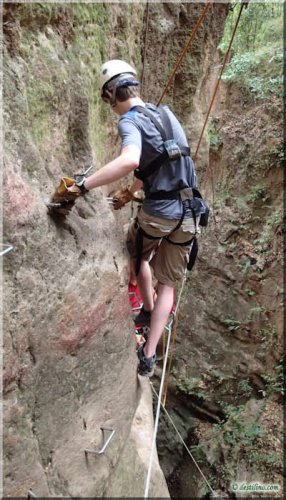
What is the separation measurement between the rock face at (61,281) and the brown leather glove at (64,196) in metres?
0.07

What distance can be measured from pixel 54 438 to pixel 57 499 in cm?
35

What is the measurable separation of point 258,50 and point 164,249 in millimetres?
9256

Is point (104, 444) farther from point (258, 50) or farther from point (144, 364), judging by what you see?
point (258, 50)

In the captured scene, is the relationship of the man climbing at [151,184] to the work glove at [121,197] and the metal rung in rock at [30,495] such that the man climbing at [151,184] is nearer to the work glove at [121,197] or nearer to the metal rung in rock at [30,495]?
the work glove at [121,197]

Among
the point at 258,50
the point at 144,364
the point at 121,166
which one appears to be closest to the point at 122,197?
the point at 121,166

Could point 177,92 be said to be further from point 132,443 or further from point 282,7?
point 282,7

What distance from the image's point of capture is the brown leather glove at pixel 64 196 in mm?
2426

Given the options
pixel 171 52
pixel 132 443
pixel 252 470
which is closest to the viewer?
pixel 132 443

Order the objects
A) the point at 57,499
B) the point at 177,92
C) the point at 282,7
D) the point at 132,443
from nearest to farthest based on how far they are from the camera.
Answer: the point at 57,499, the point at 132,443, the point at 177,92, the point at 282,7

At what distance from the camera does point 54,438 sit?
2.43 m

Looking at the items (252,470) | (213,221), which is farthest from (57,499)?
(213,221)

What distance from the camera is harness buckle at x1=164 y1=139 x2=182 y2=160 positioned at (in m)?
2.77

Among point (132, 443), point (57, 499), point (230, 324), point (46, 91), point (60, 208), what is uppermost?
point (46, 91)

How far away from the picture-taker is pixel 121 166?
234 cm
